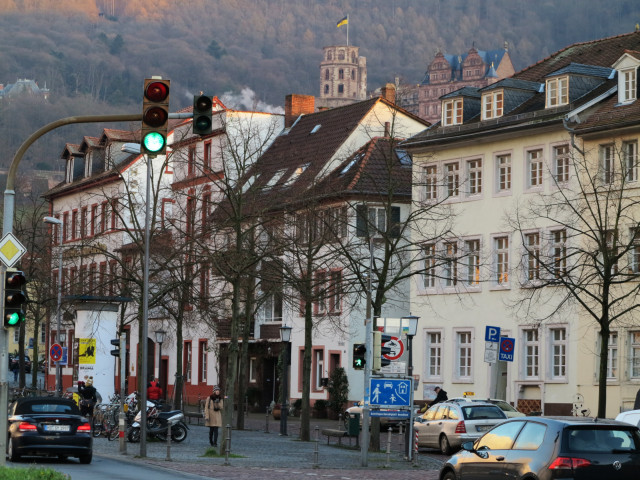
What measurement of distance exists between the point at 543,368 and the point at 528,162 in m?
7.46

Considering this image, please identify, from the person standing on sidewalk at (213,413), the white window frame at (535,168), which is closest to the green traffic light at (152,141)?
the person standing on sidewalk at (213,413)

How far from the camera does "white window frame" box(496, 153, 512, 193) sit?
2032 inches

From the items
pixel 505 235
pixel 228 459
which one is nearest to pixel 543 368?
pixel 505 235

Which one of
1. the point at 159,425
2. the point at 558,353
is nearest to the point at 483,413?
the point at 159,425

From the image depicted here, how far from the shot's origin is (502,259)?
170 ft

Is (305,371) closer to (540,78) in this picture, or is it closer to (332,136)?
(540,78)

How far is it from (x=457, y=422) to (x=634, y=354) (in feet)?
40.2

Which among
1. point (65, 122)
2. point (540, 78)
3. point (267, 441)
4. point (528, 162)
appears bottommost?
point (267, 441)

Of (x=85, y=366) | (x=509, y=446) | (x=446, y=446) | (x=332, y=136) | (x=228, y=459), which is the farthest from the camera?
(x=332, y=136)

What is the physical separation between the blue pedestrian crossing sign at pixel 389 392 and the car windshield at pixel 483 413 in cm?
449

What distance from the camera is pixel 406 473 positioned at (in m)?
29.6

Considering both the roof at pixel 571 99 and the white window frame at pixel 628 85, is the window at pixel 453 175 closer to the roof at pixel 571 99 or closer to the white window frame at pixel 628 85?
the roof at pixel 571 99

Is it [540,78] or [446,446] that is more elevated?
[540,78]

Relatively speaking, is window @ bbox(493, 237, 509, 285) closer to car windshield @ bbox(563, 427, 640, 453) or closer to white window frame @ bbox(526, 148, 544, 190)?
white window frame @ bbox(526, 148, 544, 190)
